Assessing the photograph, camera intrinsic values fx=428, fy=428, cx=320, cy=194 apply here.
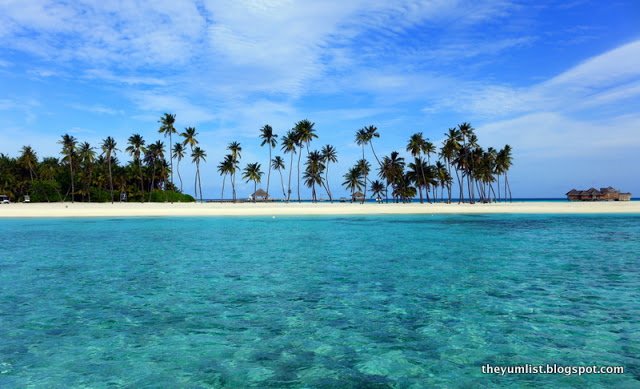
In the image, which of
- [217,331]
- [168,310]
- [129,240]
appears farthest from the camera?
[129,240]

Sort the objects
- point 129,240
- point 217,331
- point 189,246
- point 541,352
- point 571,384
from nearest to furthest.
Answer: point 571,384 → point 541,352 → point 217,331 → point 189,246 → point 129,240

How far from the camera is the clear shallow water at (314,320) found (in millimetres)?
6496

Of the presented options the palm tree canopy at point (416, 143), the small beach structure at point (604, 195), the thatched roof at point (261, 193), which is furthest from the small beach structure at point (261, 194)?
the small beach structure at point (604, 195)

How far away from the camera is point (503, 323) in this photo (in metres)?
8.94

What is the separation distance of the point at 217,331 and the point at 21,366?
3201 millimetres

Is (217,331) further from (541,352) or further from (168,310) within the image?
(541,352)

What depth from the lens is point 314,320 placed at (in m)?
9.25

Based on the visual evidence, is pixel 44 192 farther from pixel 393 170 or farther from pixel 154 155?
pixel 393 170

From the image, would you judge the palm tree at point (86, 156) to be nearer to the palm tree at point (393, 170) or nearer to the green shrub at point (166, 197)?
the green shrub at point (166, 197)

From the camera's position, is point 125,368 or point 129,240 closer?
point 125,368

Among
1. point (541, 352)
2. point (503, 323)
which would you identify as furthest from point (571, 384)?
point (503, 323)

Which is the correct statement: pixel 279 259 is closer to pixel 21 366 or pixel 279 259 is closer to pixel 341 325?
pixel 341 325

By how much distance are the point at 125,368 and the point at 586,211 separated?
2919 inches

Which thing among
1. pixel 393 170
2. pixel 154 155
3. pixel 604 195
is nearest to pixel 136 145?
pixel 154 155
